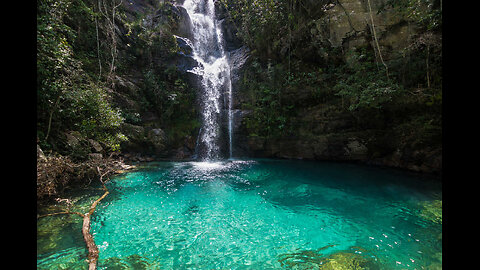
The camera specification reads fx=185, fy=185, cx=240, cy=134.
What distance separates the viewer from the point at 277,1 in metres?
10.7

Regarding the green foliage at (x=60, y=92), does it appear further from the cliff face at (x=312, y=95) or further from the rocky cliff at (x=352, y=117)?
the rocky cliff at (x=352, y=117)

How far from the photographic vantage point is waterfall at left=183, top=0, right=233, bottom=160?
12.9 meters

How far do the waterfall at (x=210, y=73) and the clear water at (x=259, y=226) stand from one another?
230 inches

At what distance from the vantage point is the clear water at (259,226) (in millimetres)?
2998

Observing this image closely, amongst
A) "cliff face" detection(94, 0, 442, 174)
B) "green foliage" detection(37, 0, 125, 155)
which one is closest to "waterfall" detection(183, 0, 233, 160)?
"cliff face" detection(94, 0, 442, 174)

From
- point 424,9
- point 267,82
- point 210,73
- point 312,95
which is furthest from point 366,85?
point 210,73

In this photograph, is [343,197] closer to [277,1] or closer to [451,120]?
[451,120]

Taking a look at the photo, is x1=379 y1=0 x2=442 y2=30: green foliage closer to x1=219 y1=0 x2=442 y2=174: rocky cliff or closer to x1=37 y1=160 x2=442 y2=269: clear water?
x1=219 y1=0 x2=442 y2=174: rocky cliff

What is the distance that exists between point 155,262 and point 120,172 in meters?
5.84

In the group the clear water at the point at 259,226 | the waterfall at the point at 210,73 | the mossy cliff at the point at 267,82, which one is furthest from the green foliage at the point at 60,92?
the waterfall at the point at 210,73

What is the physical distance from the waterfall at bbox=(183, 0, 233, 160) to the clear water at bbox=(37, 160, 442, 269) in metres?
5.84

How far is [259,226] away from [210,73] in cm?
1281

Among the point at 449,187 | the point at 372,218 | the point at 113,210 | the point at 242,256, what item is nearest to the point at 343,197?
the point at 372,218
